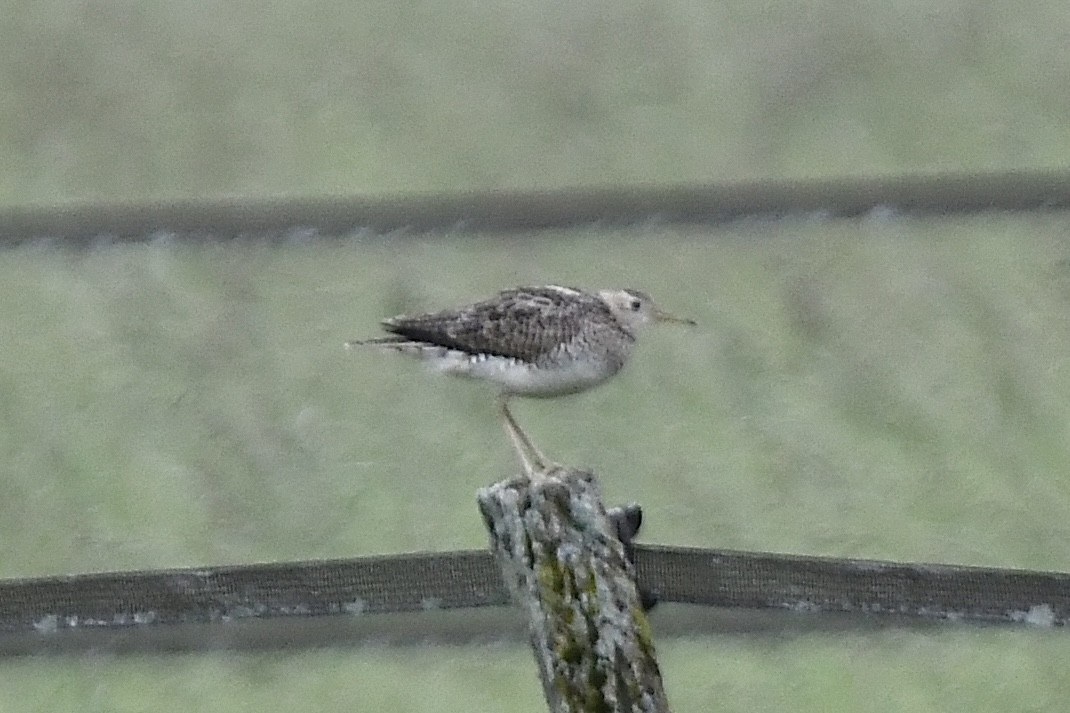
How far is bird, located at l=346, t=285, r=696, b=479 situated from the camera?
549 centimetres

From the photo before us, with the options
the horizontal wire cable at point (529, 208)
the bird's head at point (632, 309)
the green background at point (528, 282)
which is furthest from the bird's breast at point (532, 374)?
the horizontal wire cable at point (529, 208)

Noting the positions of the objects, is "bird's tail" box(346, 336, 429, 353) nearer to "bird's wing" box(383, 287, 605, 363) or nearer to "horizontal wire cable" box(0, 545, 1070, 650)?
"bird's wing" box(383, 287, 605, 363)

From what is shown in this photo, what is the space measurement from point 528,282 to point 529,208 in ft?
2.03

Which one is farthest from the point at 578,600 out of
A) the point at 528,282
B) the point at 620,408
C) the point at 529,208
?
the point at 529,208

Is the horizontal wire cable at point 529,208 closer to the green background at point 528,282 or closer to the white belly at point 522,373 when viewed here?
the green background at point 528,282

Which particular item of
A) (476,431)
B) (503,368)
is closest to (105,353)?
(476,431)

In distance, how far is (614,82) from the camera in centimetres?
973

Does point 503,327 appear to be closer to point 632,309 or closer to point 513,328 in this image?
point 513,328

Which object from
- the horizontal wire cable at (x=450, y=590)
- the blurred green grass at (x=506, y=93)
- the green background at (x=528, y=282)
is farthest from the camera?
the blurred green grass at (x=506, y=93)

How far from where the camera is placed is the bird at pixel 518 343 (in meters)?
5.49

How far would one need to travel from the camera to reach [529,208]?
354 inches

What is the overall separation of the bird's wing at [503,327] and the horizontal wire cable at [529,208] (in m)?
3.21

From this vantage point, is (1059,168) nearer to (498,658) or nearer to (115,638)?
(498,658)

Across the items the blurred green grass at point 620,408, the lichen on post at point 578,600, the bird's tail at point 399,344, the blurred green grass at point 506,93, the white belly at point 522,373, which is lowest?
the blurred green grass at point 620,408
